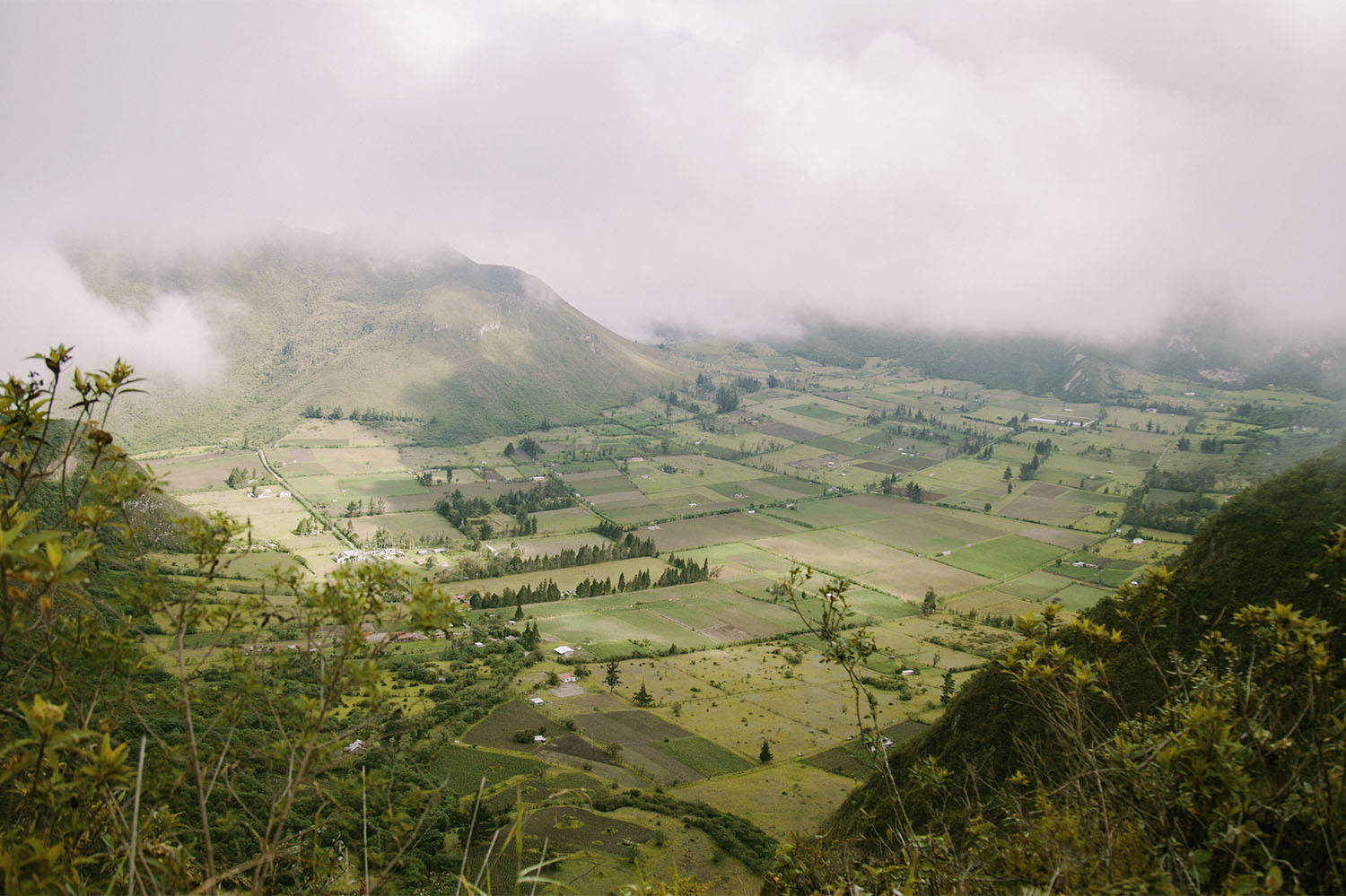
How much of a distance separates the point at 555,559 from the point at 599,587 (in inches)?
748

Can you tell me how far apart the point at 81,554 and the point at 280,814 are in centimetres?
445

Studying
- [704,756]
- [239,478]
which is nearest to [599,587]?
[704,756]

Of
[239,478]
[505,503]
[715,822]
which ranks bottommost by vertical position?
[715,822]

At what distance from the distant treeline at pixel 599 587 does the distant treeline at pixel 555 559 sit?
849 centimetres

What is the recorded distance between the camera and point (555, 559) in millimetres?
133750

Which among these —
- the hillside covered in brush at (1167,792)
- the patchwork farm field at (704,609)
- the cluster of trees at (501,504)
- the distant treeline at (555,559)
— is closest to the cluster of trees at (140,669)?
the patchwork farm field at (704,609)

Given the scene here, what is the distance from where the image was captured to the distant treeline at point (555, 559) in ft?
412

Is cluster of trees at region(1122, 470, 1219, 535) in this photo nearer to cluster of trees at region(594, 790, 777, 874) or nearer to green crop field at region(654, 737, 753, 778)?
green crop field at region(654, 737, 753, 778)

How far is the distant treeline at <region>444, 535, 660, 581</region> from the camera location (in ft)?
412

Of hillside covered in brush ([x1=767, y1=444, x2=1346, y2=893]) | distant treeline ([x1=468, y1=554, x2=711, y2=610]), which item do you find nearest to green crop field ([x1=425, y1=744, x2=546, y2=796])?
distant treeline ([x1=468, y1=554, x2=711, y2=610])

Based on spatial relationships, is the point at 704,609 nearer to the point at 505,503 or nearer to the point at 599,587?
the point at 599,587

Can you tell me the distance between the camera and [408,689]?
76.9 meters

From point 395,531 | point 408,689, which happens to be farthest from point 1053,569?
point 395,531

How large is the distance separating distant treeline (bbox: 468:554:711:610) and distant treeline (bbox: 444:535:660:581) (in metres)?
8.49
